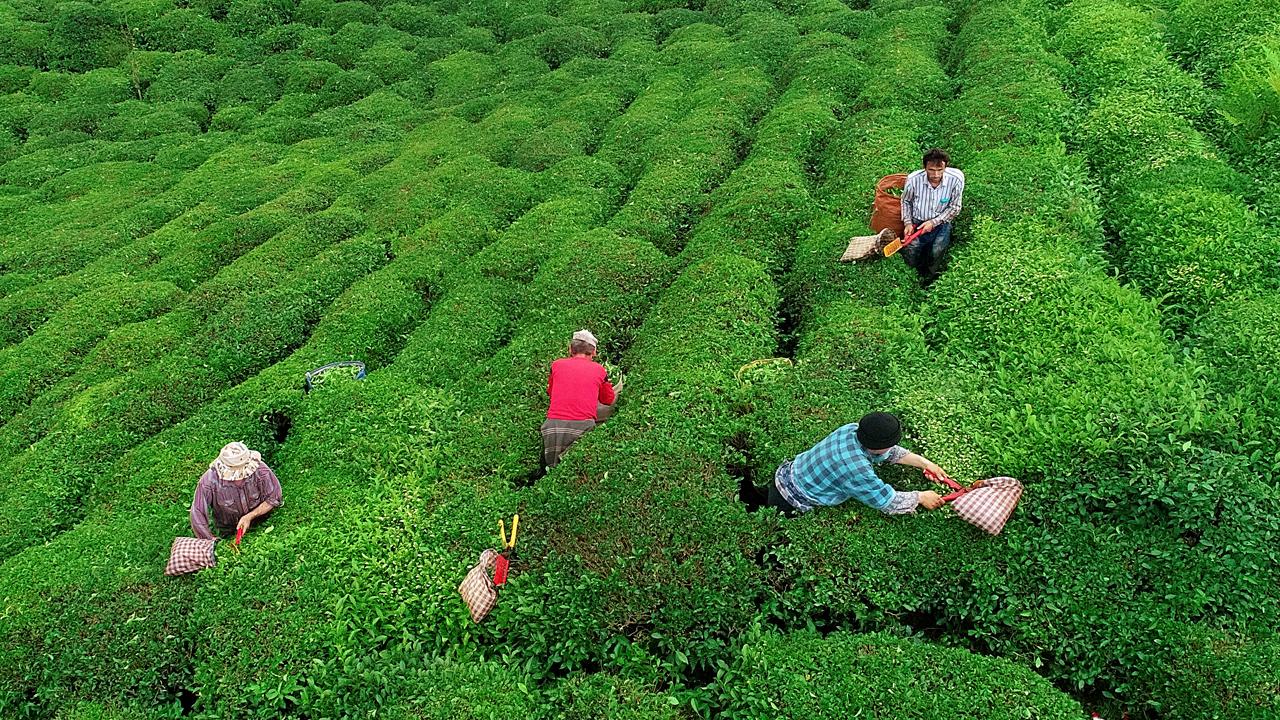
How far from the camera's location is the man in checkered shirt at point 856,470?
9.05 meters

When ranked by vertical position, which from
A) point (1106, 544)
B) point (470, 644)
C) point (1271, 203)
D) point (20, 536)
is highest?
point (1271, 203)

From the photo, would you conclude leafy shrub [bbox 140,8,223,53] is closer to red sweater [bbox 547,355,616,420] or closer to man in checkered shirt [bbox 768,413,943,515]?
red sweater [bbox 547,355,616,420]

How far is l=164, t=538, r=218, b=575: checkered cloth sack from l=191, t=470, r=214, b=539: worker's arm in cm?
17

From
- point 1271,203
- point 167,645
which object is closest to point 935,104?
point 1271,203

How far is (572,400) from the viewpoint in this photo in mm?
11805

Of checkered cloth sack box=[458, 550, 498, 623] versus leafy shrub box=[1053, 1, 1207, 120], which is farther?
leafy shrub box=[1053, 1, 1207, 120]

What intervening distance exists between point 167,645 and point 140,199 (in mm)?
16740

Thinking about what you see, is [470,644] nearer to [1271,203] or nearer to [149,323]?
[149,323]

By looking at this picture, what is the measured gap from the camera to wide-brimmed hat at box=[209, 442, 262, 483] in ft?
34.9

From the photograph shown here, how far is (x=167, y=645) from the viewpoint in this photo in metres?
9.71

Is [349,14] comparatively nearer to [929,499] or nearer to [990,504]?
[929,499]

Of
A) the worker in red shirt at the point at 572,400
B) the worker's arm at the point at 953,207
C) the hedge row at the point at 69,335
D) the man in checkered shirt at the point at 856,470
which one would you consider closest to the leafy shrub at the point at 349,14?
the hedge row at the point at 69,335

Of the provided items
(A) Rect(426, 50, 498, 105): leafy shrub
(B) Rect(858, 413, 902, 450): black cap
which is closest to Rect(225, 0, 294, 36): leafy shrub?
(A) Rect(426, 50, 498, 105): leafy shrub

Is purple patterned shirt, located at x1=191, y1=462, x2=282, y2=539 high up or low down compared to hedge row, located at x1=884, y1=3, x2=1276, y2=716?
down
